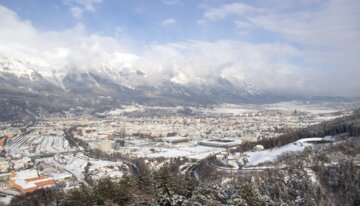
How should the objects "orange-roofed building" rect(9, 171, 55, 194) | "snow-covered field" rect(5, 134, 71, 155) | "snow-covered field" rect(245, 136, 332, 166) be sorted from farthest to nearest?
"snow-covered field" rect(5, 134, 71, 155) → "snow-covered field" rect(245, 136, 332, 166) → "orange-roofed building" rect(9, 171, 55, 194)

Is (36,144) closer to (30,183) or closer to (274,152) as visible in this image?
(30,183)

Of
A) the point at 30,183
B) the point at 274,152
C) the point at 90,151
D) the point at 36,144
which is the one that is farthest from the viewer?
the point at 36,144

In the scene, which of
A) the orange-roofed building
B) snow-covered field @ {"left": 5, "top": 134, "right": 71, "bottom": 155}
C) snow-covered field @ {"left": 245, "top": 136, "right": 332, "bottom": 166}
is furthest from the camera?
snow-covered field @ {"left": 5, "top": 134, "right": 71, "bottom": 155}

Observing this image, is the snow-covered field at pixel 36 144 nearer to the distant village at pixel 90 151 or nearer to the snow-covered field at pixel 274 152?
the distant village at pixel 90 151

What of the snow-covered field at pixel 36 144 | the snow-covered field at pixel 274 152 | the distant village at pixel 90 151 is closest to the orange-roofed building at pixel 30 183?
A: the distant village at pixel 90 151

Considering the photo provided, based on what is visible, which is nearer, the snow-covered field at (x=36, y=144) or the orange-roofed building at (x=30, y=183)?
the orange-roofed building at (x=30, y=183)

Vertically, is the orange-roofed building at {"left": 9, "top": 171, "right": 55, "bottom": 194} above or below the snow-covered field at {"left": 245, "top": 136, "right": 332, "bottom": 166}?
below

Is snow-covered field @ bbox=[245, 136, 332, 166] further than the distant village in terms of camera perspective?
Yes

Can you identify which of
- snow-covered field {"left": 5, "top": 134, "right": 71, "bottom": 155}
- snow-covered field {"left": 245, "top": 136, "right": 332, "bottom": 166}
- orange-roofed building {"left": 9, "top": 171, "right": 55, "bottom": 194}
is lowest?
orange-roofed building {"left": 9, "top": 171, "right": 55, "bottom": 194}

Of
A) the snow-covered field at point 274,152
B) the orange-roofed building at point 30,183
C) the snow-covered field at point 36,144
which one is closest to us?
the orange-roofed building at point 30,183

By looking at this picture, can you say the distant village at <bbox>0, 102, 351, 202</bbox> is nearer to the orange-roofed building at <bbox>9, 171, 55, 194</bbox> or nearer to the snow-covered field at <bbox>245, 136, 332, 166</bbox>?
the orange-roofed building at <bbox>9, 171, 55, 194</bbox>

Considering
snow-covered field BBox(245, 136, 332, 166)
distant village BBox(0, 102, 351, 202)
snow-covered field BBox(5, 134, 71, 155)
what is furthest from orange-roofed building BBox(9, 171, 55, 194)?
snow-covered field BBox(245, 136, 332, 166)

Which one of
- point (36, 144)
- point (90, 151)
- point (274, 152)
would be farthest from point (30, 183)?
point (36, 144)

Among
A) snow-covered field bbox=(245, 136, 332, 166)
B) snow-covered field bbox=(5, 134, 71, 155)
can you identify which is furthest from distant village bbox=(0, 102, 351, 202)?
snow-covered field bbox=(245, 136, 332, 166)
